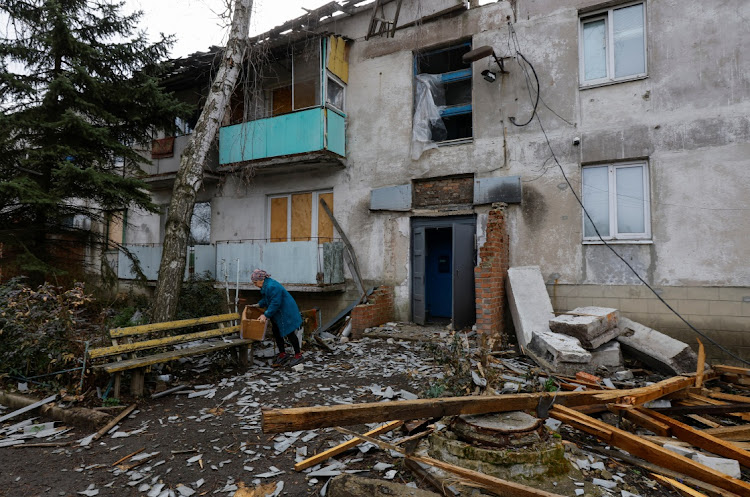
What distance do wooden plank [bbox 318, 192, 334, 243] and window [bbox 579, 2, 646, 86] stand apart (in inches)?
249

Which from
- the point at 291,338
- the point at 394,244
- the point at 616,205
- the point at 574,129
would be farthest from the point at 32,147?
the point at 616,205

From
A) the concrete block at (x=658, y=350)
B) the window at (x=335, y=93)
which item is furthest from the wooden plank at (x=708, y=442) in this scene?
the window at (x=335, y=93)

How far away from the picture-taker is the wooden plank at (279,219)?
11.7 m

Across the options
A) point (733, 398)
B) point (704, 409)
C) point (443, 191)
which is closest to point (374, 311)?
point (443, 191)

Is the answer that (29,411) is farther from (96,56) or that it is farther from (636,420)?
(96,56)

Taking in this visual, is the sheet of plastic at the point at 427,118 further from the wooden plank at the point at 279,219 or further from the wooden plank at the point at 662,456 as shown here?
the wooden plank at the point at 662,456

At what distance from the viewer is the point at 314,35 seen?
10188mm

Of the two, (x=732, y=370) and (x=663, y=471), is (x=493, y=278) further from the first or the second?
(x=663, y=471)

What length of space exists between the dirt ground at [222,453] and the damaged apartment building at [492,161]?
11.4ft

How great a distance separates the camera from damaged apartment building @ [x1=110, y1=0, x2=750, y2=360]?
7391mm

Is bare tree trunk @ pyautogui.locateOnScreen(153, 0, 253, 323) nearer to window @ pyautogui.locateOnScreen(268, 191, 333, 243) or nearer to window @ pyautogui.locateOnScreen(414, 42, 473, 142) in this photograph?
window @ pyautogui.locateOnScreen(268, 191, 333, 243)

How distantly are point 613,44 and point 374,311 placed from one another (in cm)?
719

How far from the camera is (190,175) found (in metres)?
7.57

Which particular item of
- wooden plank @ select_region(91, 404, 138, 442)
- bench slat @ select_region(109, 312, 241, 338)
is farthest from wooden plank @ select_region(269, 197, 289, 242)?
wooden plank @ select_region(91, 404, 138, 442)
